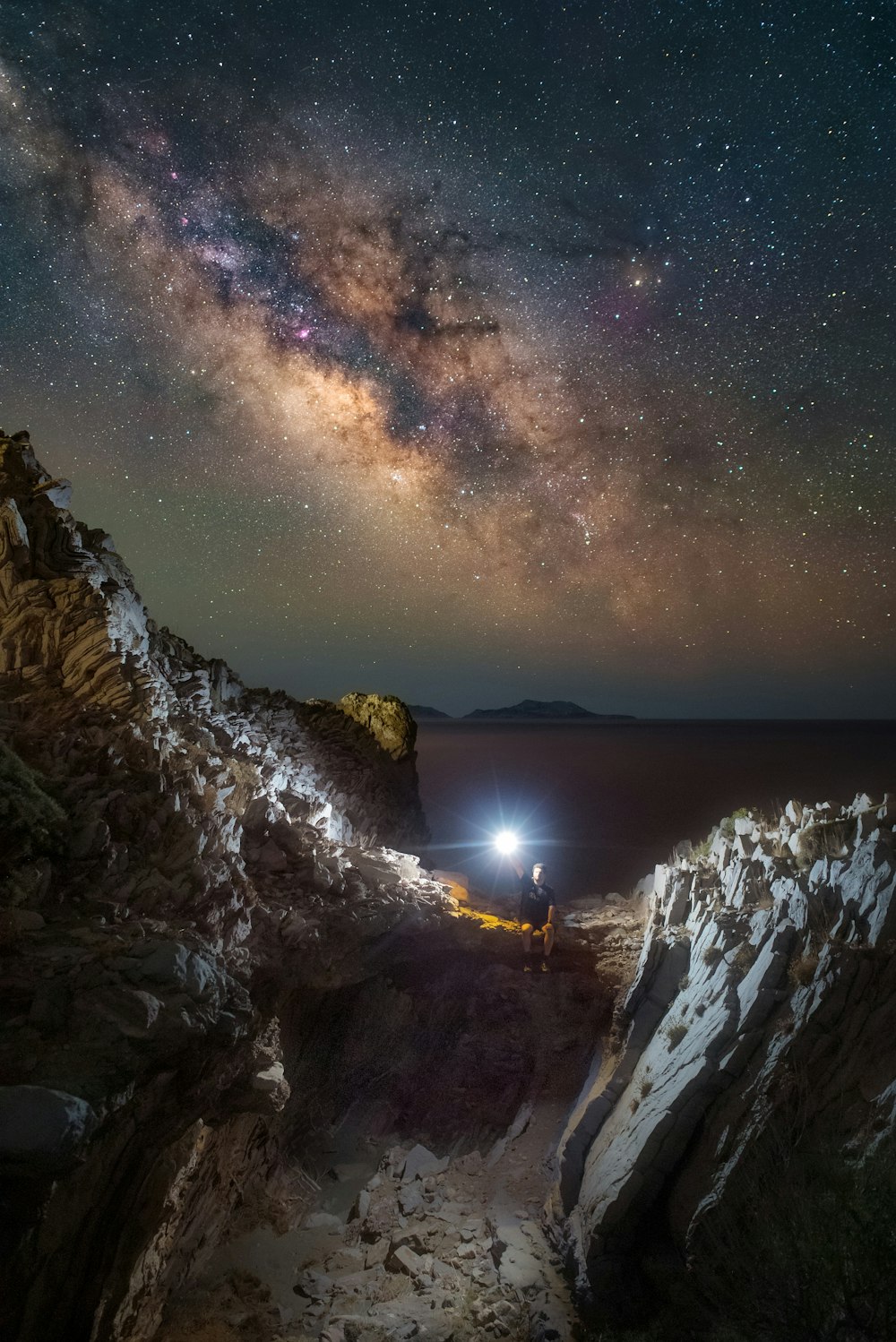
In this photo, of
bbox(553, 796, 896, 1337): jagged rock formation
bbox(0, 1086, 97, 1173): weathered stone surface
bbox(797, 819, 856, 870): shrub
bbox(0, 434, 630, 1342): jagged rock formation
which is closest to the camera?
bbox(0, 1086, 97, 1173): weathered stone surface

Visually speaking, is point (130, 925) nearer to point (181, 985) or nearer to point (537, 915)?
point (181, 985)

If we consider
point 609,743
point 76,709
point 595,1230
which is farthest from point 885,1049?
point 609,743

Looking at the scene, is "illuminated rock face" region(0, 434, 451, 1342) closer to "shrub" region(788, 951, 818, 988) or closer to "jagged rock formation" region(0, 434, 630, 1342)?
"jagged rock formation" region(0, 434, 630, 1342)

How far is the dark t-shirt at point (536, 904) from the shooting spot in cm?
1711

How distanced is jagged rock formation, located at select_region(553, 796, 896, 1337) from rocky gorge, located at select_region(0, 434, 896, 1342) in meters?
0.05

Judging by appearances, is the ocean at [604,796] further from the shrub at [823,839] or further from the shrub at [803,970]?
the shrub at [803,970]

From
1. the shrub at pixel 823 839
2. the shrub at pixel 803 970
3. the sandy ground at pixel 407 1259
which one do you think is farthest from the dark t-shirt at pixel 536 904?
the shrub at pixel 803 970

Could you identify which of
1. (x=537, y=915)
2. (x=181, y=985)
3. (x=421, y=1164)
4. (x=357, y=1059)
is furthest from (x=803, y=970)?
(x=357, y=1059)

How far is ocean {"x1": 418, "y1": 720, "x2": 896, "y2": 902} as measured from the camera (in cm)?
3494

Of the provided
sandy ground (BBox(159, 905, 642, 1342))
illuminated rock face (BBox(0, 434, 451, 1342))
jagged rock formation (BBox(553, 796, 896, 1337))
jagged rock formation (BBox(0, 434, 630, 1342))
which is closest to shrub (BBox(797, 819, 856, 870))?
jagged rock formation (BBox(553, 796, 896, 1337))

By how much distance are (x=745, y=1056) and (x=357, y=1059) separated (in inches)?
384

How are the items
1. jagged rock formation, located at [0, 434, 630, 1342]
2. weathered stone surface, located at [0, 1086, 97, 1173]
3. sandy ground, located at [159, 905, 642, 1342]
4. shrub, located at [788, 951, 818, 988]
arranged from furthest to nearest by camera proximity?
shrub, located at [788, 951, 818, 988] < sandy ground, located at [159, 905, 642, 1342] < jagged rock formation, located at [0, 434, 630, 1342] < weathered stone surface, located at [0, 1086, 97, 1173]

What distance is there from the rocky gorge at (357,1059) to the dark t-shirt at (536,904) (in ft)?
3.84

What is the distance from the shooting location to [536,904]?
17.2 m
